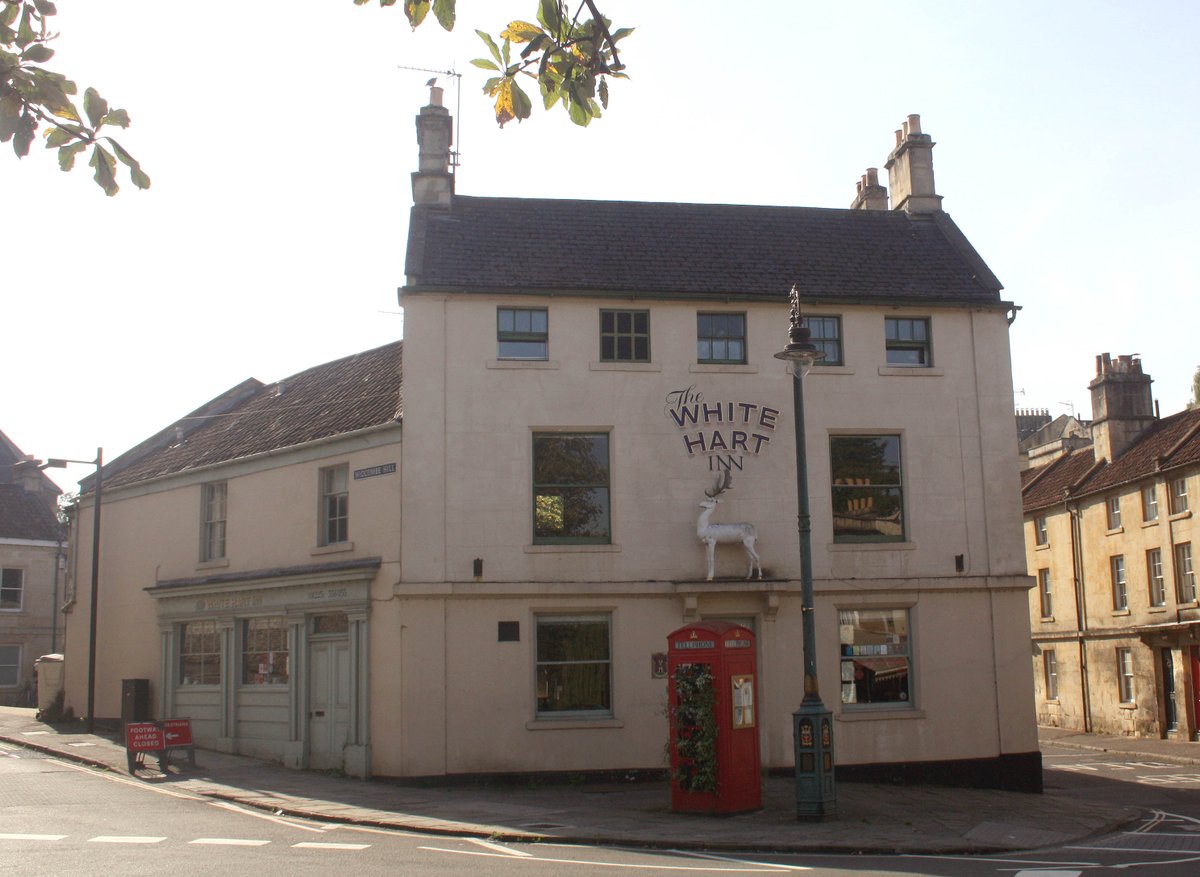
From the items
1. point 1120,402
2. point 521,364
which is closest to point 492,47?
point 521,364

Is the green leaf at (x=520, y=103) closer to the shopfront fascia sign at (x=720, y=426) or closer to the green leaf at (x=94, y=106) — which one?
the green leaf at (x=94, y=106)

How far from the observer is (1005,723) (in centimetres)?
1983

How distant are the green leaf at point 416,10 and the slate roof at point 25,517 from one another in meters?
44.2

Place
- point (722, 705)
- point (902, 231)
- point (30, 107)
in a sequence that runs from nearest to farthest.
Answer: point (30, 107) < point (722, 705) < point (902, 231)

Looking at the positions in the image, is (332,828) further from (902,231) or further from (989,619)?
(902,231)

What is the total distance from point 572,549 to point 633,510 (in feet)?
3.92

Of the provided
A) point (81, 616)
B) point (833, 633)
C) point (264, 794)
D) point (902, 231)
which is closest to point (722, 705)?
point (833, 633)

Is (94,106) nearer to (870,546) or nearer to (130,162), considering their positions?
(130,162)

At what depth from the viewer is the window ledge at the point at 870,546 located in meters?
19.9

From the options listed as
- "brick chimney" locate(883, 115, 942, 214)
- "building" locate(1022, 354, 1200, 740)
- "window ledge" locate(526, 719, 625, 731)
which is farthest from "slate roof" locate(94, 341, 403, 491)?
"building" locate(1022, 354, 1200, 740)

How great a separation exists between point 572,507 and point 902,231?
8.62 m

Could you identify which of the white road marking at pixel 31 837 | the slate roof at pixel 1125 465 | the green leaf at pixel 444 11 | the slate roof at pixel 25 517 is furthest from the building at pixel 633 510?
the slate roof at pixel 25 517

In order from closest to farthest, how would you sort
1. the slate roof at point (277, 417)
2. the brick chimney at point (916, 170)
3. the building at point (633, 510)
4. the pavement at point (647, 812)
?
the pavement at point (647, 812) → the building at point (633, 510) → the slate roof at point (277, 417) → the brick chimney at point (916, 170)

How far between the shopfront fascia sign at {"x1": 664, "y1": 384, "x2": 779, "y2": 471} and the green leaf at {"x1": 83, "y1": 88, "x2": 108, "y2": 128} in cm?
1534
